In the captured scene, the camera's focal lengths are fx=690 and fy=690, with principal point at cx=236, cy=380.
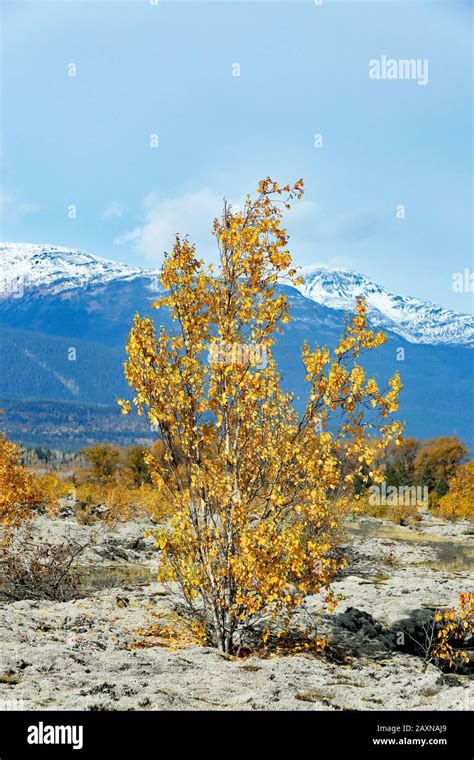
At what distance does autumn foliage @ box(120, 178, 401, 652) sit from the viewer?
1228cm

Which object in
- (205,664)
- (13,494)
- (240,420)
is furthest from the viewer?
(13,494)

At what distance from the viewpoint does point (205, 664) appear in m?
11.7

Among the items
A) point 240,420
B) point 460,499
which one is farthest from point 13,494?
point 460,499

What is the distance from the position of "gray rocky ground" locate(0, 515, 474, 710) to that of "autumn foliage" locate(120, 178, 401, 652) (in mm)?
1447

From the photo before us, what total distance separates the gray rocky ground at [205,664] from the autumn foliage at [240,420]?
1.45m

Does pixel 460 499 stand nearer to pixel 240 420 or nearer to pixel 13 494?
pixel 13 494

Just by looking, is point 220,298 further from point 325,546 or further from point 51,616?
point 51,616

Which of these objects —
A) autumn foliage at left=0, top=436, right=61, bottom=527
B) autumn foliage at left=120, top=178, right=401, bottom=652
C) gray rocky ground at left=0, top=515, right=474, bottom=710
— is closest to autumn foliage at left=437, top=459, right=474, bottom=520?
gray rocky ground at left=0, top=515, right=474, bottom=710

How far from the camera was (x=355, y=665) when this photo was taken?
13234 mm

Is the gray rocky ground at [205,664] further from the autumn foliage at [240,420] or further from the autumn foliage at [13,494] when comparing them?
the autumn foliage at [13,494]

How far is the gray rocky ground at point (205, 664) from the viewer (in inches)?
380

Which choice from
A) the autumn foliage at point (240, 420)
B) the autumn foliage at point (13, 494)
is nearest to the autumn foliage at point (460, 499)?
the autumn foliage at point (13, 494)

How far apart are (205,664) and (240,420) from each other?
14.1 ft
